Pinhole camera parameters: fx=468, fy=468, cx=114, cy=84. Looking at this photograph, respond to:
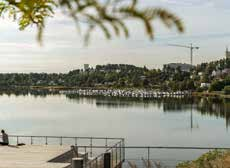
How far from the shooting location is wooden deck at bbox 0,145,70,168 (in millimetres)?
14312

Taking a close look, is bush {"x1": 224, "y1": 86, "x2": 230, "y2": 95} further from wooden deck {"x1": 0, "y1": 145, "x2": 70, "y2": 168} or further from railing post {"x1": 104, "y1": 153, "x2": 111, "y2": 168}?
railing post {"x1": 104, "y1": 153, "x2": 111, "y2": 168}

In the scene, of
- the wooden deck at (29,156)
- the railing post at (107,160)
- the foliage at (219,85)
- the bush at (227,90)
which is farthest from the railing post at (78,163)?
the foliage at (219,85)

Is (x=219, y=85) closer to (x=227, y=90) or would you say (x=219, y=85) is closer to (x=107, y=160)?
(x=227, y=90)

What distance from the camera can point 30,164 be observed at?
47.4 ft

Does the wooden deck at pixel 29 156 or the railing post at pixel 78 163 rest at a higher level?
the railing post at pixel 78 163

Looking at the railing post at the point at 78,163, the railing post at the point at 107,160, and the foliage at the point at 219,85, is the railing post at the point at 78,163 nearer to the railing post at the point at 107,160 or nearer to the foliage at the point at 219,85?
the railing post at the point at 107,160

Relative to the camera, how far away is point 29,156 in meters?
16.0

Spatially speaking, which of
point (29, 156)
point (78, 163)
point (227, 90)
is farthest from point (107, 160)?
point (227, 90)

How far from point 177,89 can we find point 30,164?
15672 cm

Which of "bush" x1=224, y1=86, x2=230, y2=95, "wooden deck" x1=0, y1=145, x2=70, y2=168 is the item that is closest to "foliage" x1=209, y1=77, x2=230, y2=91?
"bush" x1=224, y1=86, x2=230, y2=95

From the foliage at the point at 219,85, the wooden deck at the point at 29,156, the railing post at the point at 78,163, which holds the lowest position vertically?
the wooden deck at the point at 29,156

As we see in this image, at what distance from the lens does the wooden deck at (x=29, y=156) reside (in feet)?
47.0

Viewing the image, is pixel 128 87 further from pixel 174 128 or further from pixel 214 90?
pixel 174 128

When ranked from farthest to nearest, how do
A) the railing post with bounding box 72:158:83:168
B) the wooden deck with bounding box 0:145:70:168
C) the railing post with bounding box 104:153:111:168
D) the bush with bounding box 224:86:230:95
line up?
the bush with bounding box 224:86:230:95
the railing post with bounding box 104:153:111:168
the wooden deck with bounding box 0:145:70:168
the railing post with bounding box 72:158:83:168
